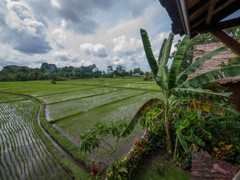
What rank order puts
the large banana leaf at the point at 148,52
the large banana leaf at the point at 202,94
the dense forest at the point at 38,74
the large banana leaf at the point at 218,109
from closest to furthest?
1. the large banana leaf at the point at 202,94
2. the large banana leaf at the point at 218,109
3. the large banana leaf at the point at 148,52
4. the dense forest at the point at 38,74

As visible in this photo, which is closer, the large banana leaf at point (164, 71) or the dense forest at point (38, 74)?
the large banana leaf at point (164, 71)

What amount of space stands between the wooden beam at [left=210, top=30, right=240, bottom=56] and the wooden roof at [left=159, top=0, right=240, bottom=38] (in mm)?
149

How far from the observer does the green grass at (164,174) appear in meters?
2.71

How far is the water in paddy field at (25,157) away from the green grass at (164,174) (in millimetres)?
2356

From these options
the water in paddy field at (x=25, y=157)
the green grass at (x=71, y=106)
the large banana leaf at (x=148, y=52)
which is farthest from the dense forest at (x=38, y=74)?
the large banana leaf at (x=148, y=52)

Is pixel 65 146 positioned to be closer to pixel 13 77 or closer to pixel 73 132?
pixel 73 132

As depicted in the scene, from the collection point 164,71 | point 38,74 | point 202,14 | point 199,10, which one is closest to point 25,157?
point 164,71

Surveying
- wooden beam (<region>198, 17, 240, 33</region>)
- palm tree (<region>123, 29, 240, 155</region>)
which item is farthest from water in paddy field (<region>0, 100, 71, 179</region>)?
wooden beam (<region>198, 17, 240, 33</region>)

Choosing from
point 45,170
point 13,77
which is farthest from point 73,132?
point 13,77

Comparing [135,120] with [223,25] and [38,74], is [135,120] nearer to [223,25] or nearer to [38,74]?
[223,25]

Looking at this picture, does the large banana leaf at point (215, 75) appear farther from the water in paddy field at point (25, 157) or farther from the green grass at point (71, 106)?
the green grass at point (71, 106)

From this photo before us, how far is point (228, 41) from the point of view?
1961 millimetres

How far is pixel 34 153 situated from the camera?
14.2 ft

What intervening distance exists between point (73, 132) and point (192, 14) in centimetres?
681
